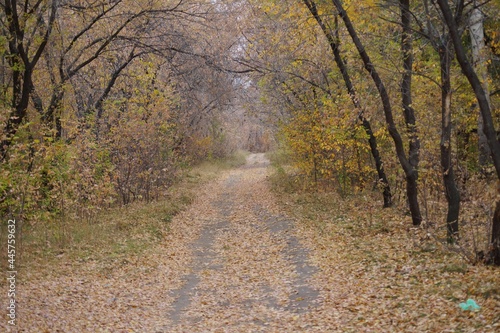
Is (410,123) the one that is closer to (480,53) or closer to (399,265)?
(480,53)

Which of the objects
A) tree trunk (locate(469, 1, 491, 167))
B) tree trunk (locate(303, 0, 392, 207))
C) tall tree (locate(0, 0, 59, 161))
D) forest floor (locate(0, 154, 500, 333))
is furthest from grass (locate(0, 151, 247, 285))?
tree trunk (locate(469, 1, 491, 167))

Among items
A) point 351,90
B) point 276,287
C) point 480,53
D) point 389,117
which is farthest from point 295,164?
point 276,287

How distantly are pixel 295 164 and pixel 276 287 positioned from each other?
38.2 feet

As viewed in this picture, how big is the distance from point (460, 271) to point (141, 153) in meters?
12.8

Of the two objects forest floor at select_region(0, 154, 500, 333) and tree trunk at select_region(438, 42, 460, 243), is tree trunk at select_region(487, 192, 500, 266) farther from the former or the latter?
tree trunk at select_region(438, 42, 460, 243)

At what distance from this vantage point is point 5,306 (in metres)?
7.79

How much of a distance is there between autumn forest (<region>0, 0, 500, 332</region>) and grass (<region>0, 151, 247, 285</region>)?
75 millimetres

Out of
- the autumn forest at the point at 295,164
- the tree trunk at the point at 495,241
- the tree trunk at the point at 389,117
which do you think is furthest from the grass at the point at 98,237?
the tree trunk at the point at 495,241

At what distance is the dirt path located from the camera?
26.2ft

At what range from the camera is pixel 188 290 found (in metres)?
10.2

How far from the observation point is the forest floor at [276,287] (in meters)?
7.44

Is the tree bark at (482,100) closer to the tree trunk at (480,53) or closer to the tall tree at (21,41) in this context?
the tree trunk at (480,53)

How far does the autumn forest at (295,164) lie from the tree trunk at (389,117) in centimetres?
4

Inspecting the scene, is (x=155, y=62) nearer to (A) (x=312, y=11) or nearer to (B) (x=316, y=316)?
(A) (x=312, y=11)
